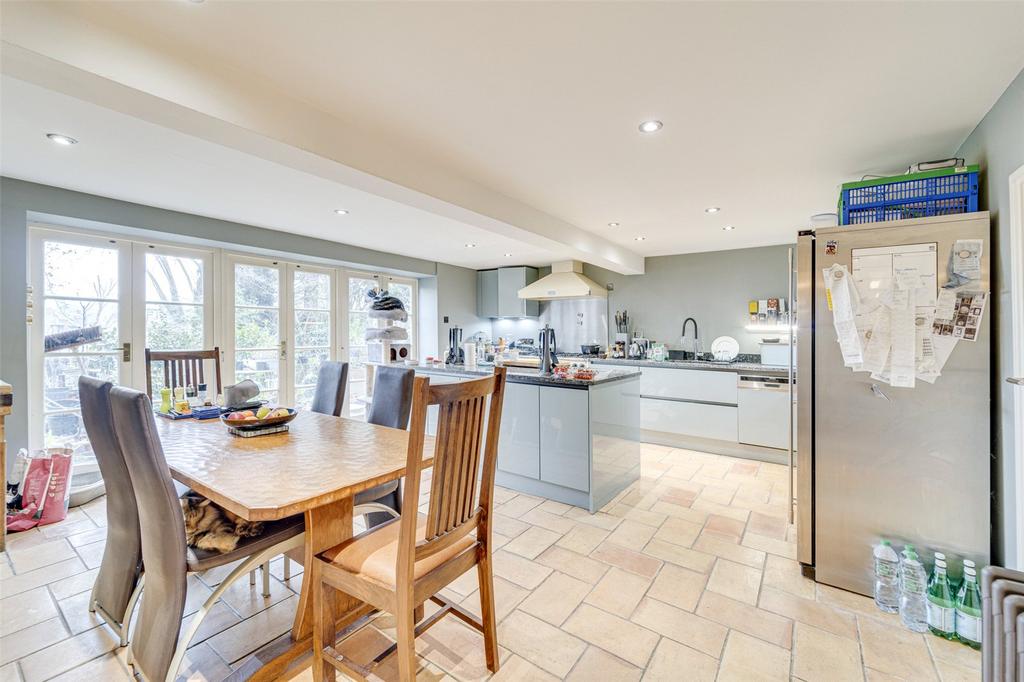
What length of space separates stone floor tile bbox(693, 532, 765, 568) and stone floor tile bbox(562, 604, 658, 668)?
0.88 m

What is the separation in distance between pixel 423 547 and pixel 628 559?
1521 millimetres

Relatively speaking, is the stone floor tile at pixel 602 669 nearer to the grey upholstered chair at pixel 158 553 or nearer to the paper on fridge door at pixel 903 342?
the grey upholstered chair at pixel 158 553

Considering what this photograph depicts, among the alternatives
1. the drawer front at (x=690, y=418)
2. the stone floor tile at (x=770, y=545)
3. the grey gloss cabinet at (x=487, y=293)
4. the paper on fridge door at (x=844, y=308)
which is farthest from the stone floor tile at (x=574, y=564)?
the grey gloss cabinet at (x=487, y=293)

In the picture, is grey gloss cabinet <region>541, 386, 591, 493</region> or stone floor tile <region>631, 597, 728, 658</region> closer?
stone floor tile <region>631, 597, 728, 658</region>

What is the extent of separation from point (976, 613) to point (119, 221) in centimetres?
558

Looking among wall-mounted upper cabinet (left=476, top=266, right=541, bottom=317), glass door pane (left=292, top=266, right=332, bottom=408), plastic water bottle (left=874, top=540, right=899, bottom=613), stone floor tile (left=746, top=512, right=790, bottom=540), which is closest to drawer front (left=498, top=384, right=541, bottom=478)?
stone floor tile (left=746, top=512, right=790, bottom=540)

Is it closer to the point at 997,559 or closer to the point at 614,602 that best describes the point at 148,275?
the point at 614,602

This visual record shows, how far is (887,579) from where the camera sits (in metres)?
1.90

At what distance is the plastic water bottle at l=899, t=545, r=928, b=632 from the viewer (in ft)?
5.82

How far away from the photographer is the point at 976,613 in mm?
1648

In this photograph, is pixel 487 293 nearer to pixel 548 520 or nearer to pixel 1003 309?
pixel 548 520

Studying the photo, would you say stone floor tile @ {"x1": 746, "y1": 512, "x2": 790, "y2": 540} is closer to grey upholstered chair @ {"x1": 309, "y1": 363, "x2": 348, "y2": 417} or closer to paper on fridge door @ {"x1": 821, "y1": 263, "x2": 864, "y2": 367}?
paper on fridge door @ {"x1": 821, "y1": 263, "x2": 864, "y2": 367}

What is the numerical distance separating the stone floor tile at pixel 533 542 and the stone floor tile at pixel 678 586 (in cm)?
64

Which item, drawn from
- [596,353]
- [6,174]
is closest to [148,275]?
[6,174]
